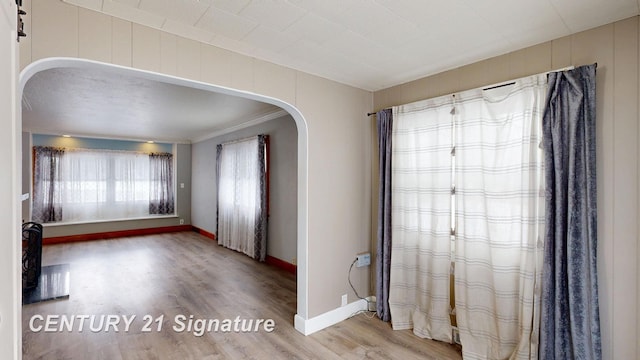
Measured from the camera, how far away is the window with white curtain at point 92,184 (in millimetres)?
6832

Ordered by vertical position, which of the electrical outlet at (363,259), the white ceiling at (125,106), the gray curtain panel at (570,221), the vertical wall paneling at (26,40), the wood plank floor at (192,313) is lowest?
the wood plank floor at (192,313)

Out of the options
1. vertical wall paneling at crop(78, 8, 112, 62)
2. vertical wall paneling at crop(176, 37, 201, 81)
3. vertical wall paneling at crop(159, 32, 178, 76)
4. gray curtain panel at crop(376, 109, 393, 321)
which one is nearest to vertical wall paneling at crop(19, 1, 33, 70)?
vertical wall paneling at crop(78, 8, 112, 62)

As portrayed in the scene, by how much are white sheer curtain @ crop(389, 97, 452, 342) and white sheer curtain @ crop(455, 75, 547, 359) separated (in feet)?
0.46

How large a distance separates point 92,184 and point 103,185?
0.22 metres

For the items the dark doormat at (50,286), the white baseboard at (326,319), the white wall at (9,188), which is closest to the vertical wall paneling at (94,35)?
the white wall at (9,188)

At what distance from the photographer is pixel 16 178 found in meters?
0.95

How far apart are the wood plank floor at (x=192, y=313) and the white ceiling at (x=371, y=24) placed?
246 centimetres

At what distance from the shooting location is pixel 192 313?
3271 mm

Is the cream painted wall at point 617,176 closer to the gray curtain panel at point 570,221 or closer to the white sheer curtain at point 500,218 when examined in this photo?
the gray curtain panel at point 570,221

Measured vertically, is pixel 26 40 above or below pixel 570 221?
above

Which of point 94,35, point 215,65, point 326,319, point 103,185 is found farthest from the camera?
point 103,185

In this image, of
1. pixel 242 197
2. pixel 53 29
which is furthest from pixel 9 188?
pixel 242 197

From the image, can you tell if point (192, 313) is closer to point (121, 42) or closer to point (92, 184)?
point (121, 42)

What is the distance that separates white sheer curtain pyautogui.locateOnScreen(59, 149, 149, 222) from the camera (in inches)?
281
